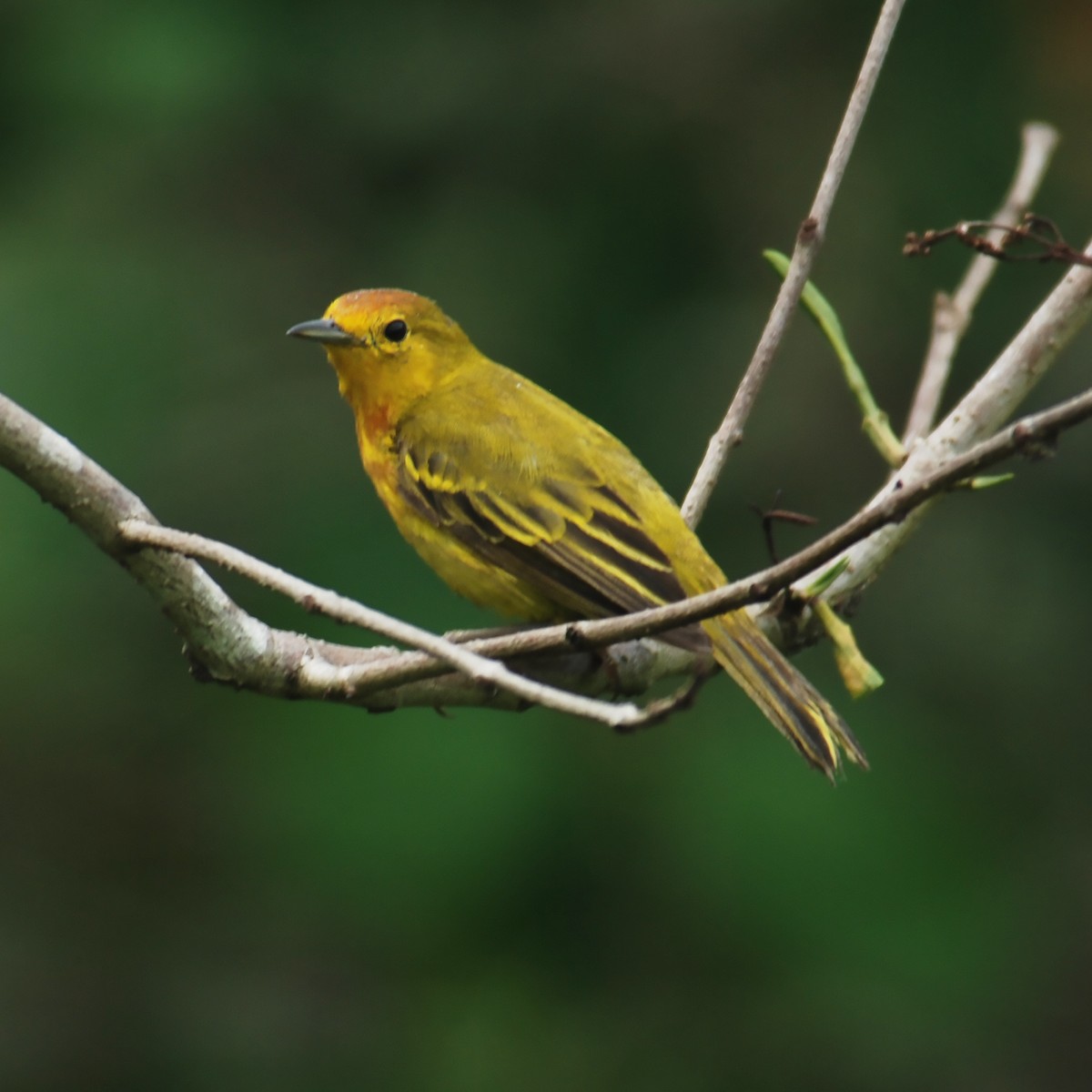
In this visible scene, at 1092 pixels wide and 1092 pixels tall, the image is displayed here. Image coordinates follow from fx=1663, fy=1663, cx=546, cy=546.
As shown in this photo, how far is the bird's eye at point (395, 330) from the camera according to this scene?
5.42m

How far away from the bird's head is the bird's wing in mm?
160

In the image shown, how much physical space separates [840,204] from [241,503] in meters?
3.05

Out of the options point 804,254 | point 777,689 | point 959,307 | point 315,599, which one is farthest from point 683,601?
point 959,307

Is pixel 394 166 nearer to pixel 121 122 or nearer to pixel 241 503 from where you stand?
pixel 121 122

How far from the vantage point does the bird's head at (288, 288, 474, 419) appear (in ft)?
17.6

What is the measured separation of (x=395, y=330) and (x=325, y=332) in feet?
0.93

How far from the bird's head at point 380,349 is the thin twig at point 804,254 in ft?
4.36

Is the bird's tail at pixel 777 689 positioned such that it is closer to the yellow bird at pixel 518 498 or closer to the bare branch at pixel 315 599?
the yellow bird at pixel 518 498

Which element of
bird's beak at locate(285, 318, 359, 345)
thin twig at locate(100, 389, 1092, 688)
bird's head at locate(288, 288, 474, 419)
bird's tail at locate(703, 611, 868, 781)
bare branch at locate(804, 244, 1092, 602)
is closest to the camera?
thin twig at locate(100, 389, 1092, 688)

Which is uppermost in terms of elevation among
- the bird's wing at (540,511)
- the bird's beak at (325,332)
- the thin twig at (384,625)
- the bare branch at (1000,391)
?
the bare branch at (1000,391)

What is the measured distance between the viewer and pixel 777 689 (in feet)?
13.3

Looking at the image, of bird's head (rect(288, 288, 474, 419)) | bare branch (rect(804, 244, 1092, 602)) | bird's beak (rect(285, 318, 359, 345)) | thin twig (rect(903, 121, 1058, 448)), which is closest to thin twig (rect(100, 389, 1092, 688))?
bare branch (rect(804, 244, 1092, 602))

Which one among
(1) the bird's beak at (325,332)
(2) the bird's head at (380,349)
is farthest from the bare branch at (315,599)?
(2) the bird's head at (380,349)

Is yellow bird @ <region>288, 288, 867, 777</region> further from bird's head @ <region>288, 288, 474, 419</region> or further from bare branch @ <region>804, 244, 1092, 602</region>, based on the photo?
bare branch @ <region>804, 244, 1092, 602</region>
